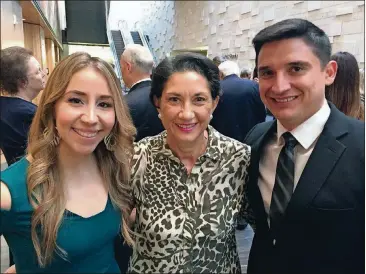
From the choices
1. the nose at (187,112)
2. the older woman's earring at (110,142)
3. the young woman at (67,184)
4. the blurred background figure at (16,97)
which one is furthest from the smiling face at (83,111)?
the blurred background figure at (16,97)

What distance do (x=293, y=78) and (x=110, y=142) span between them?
74 centimetres

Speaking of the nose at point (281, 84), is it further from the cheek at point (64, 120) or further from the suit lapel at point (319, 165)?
the cheek at point (64, 120)

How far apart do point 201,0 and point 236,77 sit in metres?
9.98

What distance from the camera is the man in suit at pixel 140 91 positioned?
3.03m

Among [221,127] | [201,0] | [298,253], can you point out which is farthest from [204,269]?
[201,0]

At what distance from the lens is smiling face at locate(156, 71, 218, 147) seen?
1496 millimetres

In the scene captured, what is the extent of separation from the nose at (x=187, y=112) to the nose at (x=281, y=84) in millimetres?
366

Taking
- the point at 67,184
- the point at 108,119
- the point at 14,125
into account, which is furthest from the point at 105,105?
the point at 14,125

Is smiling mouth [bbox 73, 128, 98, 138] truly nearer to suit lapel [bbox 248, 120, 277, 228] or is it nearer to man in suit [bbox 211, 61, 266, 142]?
suit lapel [bbox 248, 120, 277, 228]

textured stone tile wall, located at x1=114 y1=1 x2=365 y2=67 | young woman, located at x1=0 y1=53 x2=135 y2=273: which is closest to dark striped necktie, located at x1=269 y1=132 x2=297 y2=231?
young woman, located at x1=0 y1=53 x2=135 y2=273

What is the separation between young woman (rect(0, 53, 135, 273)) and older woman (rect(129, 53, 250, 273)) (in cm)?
25

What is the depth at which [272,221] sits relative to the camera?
4.48 ft

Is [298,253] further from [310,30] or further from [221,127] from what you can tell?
[221,127]

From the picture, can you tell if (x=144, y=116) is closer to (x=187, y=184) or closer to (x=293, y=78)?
(x=187, y=184)
